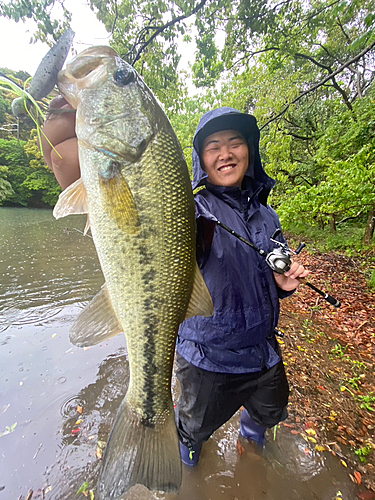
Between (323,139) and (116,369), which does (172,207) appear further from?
(323,139)

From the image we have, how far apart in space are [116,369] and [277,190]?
33.2 feet

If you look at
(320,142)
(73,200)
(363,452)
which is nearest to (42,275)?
(73,200)

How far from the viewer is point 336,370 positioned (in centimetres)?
411

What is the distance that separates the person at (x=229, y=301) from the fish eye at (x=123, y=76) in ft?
1.92

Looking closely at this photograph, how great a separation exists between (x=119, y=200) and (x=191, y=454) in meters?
2.46

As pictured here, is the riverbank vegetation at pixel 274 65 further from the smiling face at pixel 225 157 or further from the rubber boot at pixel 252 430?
the rubber boot at pixel 252 430

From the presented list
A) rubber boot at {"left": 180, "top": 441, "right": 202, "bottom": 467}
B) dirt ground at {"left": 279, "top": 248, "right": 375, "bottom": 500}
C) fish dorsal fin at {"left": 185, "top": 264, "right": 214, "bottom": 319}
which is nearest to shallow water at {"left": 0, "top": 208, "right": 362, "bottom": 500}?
rubber boot at {"left": 180, "top": 441, "right": 202, "bottom": 467}

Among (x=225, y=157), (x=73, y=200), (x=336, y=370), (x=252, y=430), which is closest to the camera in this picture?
(x=73, y=200)

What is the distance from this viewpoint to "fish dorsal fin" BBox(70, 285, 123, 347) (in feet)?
4.95

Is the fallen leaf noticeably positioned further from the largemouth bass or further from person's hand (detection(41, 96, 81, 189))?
person's hand (detection(41, 96, 81, 189))

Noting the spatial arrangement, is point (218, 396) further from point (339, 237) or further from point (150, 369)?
point (339, 237)

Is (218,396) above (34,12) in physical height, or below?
below

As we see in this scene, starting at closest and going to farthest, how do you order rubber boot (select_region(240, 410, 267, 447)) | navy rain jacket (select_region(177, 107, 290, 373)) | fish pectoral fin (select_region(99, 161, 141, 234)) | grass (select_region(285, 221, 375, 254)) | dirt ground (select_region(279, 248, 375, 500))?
fish pectoral fin (select_region(99, 161, 141, 234)) → navy rain jacket (select_region(177, 107, 290, 373)) → rubber boot (select_region(240, 410, 267, 447)) → dirt ground (select_region(279, 248, 375, 500)) → grass (select_region(285, 221, 375, 254))

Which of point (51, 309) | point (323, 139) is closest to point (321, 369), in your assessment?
point (51, 309)
